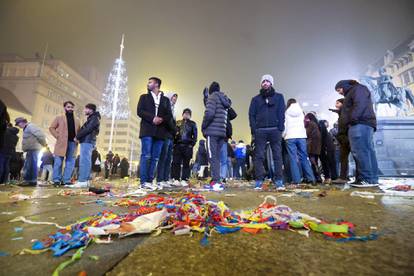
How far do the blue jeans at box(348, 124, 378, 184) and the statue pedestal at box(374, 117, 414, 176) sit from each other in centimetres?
606

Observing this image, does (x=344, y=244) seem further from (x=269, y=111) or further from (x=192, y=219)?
(x=269, y=111)

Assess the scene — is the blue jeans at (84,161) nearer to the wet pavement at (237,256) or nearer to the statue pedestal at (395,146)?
the wet pavement at (237,256)

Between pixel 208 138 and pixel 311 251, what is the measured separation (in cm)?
424

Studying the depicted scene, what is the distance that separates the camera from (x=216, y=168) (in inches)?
200

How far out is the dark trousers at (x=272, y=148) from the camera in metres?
4.73

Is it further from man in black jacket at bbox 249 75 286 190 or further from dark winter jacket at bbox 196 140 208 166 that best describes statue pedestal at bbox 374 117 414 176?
dark winter jacket at bbox 196 140 208 166

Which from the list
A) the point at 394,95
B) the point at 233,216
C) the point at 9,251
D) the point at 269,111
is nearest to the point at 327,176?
the point at 269,111

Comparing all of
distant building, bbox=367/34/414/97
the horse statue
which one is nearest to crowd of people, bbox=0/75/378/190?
the horse statue

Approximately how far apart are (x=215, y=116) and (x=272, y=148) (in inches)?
58.5

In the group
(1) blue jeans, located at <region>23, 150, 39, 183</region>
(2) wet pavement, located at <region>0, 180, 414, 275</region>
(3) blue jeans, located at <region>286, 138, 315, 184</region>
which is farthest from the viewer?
(1) blue jeans, located at <region>23, 150, 39, 183</region>

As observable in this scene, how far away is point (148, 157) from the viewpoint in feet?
14.9

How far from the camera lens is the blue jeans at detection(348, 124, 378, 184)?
14.4ft

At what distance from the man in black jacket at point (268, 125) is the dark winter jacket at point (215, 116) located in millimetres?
697

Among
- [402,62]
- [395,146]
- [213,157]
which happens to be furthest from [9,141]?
[402,62]
